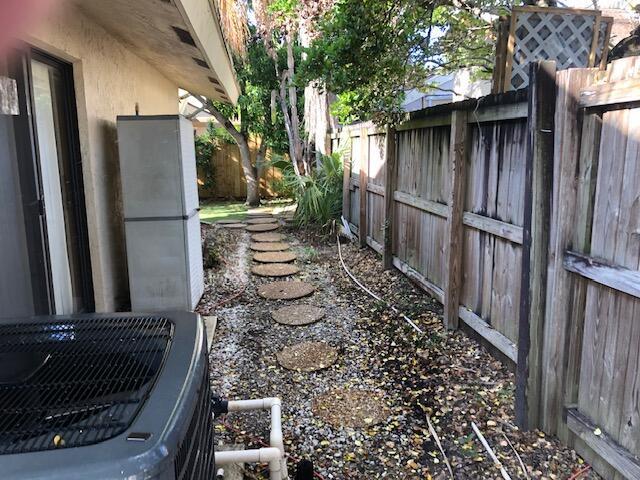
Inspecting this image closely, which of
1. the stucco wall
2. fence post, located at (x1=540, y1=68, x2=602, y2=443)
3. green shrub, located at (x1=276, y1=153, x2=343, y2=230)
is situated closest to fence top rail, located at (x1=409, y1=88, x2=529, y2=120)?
fence post, located at (x1=540, y1=68, x2=602, y2=443)

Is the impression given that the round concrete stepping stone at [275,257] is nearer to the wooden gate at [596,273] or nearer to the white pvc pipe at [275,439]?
the white pvc pipe at [275,439]

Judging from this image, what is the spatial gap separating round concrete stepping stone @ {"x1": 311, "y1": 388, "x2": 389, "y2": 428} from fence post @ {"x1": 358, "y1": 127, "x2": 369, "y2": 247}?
13.6 ft

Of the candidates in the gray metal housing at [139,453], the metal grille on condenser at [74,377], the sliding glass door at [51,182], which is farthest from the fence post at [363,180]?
the gray metal housing at [139,453]

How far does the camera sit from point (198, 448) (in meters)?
1.06

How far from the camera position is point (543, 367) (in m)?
2.42

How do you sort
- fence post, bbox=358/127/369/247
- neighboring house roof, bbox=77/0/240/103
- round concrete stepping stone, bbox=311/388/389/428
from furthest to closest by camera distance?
fence post, bbox=358/127/369/247 → neighboring house roof, bbox=77/0/240/103 → round concrete stepping stone, bbox=311/388/389/428

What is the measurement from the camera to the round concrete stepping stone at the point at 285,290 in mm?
5093

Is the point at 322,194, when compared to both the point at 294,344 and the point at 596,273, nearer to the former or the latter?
the point at 294,344

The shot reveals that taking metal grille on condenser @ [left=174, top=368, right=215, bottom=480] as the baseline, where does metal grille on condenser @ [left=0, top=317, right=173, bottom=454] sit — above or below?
above

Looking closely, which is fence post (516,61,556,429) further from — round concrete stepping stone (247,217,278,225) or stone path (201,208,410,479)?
round concrete stepping stone (247,217,278,225)

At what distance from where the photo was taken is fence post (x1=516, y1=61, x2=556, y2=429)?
2.31 m

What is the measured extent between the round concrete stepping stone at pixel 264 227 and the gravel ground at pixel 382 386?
347 centimetres

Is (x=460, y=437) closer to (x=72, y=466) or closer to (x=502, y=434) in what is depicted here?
(x=502, y=434)

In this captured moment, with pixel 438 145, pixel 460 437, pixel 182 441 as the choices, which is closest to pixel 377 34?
pixel 438 145
